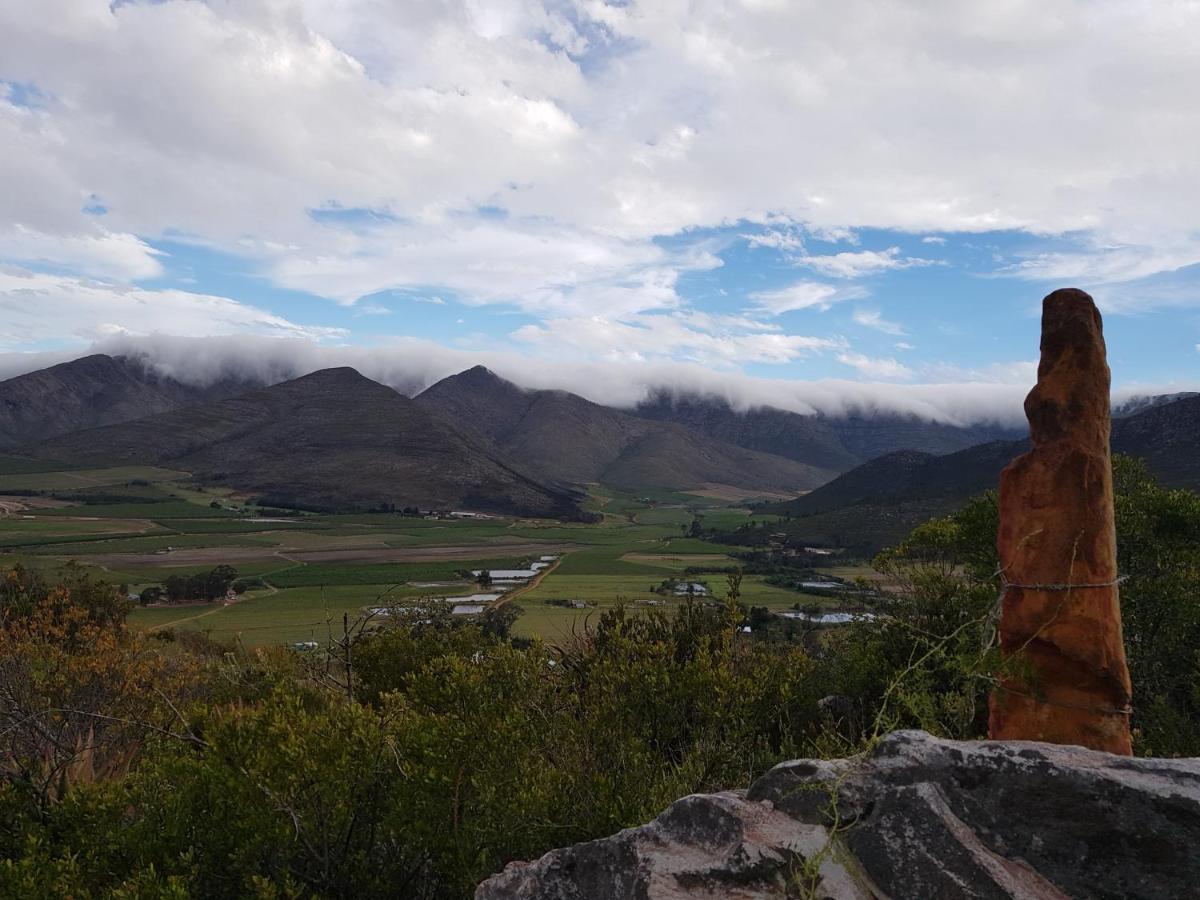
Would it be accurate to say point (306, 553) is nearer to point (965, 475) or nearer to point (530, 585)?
point (530, 585)

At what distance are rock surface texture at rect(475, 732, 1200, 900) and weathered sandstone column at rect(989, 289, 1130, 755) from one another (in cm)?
197

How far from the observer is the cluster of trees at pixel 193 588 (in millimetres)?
68688

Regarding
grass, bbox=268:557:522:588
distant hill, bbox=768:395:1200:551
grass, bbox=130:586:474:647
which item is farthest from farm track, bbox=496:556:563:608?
distant hill, bbox=768:395:1200:551

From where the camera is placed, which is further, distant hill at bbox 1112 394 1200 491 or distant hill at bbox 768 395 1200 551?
distant hill at bbox 768 395 1200 551

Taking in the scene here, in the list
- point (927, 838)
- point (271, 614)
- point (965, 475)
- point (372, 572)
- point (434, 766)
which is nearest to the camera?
point (927, 838)

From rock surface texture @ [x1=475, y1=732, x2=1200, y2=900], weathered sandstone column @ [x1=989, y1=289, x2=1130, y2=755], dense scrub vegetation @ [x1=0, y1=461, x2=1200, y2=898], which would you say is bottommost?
dense scrub vegetation @ [x1=0, y1=461, x2=1200, y2=898]

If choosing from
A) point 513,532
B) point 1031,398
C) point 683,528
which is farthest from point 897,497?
point 1031,398

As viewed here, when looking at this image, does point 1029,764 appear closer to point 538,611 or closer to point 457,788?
point 457,788

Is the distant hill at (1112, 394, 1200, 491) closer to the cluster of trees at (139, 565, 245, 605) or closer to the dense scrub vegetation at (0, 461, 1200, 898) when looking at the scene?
the dense scrub vegetation at (0, 461, 1200, 898)

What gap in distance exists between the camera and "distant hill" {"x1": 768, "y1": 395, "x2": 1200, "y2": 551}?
90750 mm

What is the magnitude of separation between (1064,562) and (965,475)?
15565cm

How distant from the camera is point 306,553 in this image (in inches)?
4341

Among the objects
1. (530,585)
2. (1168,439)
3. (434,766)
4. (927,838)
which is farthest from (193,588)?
(1168,439)

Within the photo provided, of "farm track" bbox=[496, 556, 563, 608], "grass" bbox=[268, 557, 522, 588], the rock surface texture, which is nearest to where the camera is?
the rock surface texture
